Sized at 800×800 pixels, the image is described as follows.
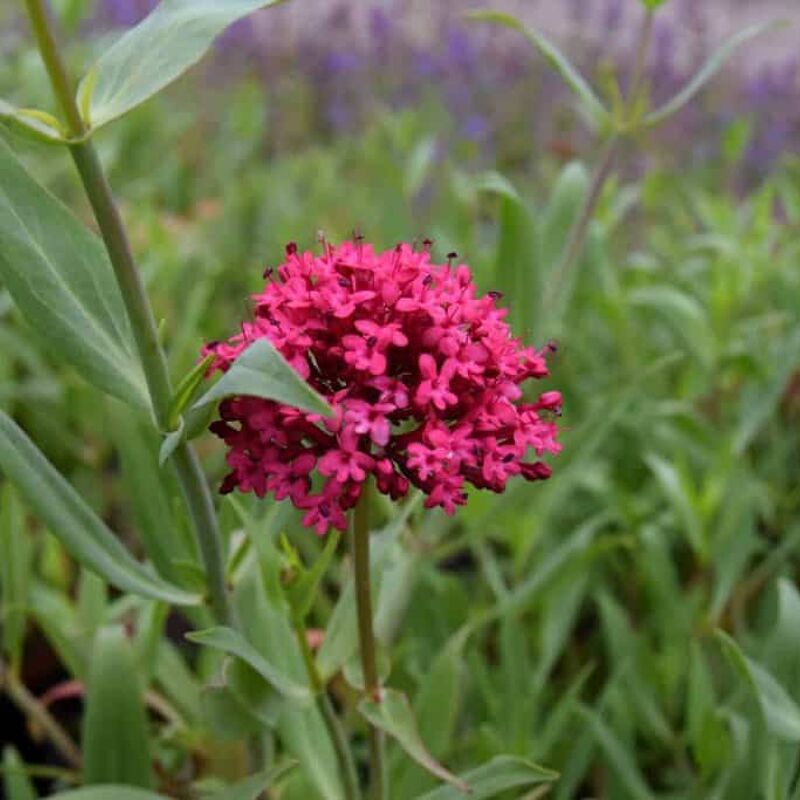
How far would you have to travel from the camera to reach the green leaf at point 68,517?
79 cm

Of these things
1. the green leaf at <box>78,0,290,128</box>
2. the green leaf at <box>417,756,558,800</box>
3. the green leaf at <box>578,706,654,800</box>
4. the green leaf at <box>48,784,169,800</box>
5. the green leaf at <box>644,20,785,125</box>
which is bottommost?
the green leaf at <box>578,706,654,800</box>

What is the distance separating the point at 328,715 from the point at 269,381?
330 millimetres

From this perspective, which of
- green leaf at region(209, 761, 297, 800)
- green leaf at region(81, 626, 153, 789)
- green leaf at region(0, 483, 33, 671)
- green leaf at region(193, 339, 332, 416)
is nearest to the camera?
green leaf at region(193, 339, 332, 416)

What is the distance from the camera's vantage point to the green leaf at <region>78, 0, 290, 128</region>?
0.75 metres

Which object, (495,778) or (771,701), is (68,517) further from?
(771,701)

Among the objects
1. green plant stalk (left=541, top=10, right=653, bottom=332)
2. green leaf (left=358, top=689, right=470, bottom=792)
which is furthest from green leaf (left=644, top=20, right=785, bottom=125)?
green leaf (left=358, top=689, right=470, bottom=792)

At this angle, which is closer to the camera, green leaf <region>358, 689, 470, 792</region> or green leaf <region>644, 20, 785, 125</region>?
green leaf <region>358, 689, 470, 792</region>

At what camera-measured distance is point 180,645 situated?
1545mm

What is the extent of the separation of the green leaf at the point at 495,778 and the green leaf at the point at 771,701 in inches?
6.0

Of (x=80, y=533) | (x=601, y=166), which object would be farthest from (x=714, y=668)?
(x=80, y=533)

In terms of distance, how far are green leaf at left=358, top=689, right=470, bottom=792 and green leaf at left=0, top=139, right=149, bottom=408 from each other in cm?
25

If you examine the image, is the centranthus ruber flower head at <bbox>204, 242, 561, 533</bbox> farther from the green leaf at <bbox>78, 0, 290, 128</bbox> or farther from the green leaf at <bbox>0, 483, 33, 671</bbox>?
the green leaf at <bbox>0, 483, 33, 671</bbox>

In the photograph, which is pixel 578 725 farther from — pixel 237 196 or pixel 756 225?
pixel 237 196

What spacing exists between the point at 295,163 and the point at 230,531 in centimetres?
187
